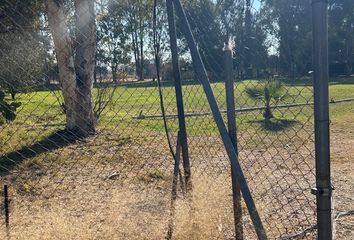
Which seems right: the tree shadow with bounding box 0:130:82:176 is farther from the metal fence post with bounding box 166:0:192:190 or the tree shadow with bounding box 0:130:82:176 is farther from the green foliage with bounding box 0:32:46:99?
the metal fence post with bounding box 166:0:192:190

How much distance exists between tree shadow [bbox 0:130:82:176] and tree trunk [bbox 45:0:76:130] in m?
0.36

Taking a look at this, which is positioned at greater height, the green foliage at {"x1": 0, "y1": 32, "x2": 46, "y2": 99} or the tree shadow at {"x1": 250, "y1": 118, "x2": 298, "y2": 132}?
the green foliage at {"x1": 0, "y1": 32, "x2": 46, "y2": 99}

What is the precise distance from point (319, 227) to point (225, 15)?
166 centimetres

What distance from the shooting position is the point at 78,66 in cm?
809

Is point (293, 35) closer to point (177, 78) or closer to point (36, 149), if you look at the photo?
point (177, 78)

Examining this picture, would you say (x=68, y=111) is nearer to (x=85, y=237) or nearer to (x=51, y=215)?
(x=51, y=215)

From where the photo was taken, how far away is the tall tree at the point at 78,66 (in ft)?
23.2

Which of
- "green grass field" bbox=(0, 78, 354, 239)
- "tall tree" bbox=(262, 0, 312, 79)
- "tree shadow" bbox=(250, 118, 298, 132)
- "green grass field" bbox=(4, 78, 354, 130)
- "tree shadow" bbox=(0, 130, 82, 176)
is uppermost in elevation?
"tall tree" bbox=(262, 0, 312, 79)

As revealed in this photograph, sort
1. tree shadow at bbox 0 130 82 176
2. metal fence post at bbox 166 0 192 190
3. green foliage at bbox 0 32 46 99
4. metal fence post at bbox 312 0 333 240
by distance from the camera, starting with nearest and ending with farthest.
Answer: metal fence post at bbox 312 0 333 240 → metal fence post at bbox 166 0 192 190 → green foliage at bbox 0 32 46 99 → tree shadow at bbox 0 130 82 176

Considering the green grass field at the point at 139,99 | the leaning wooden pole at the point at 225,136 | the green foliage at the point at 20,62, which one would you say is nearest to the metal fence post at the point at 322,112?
the leaning wooden pole at the point at 225,136

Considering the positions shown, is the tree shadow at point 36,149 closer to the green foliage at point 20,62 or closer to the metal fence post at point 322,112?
the green foliage at point 20,62

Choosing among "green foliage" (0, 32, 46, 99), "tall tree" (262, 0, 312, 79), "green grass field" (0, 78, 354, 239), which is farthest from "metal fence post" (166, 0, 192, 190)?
"green foliage" (0, 32, 46, 99)

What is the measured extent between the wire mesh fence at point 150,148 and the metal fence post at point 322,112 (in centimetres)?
81

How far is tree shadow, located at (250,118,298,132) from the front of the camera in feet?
30.8
